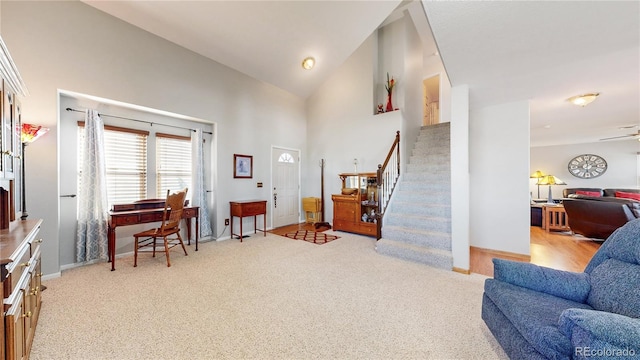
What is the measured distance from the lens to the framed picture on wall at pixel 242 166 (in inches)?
196

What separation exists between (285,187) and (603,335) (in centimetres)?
559

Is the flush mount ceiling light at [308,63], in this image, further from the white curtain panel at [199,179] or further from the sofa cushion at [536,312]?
the sofa cushion at [536,312]

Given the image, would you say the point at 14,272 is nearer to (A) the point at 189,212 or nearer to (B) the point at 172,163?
(A) the point at 189,212

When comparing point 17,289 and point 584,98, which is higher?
point 584,98

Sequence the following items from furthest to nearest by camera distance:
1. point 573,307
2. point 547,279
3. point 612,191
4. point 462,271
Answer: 1. point 612,191
2. point 462,271
3. point 547,279
4. point 573,307

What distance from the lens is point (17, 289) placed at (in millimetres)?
1386

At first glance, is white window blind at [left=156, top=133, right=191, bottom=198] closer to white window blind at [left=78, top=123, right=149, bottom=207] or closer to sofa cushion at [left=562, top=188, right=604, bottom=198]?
white window blind at [left=78, top=123, right=149, bottom=207]

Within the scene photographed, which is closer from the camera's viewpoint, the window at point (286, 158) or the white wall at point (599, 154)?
the window at point (286, 158)

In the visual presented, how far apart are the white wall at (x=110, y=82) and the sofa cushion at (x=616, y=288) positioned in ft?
16.2

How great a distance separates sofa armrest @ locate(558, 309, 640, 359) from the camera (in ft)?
3.14

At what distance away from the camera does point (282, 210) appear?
607 centimetres

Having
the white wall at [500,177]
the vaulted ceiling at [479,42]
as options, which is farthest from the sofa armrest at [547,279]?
the white wall at [500,177]

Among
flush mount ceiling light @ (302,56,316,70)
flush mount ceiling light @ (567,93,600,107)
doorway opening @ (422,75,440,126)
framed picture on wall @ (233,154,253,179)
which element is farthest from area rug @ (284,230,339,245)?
doorway opening @ (422,75,440,126)

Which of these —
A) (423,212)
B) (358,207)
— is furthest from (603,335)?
(358,207)
